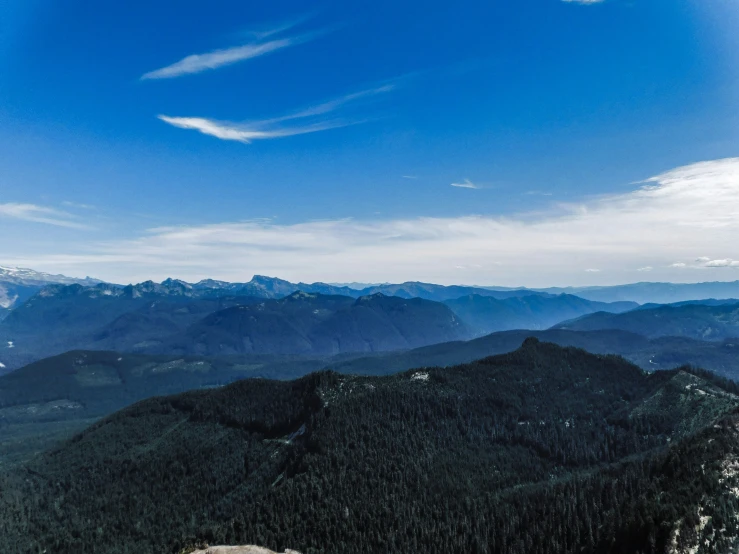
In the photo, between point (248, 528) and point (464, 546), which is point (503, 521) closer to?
point (464, 546)

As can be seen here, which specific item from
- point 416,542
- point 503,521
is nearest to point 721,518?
point 503,521

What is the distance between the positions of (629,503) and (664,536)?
36.8m

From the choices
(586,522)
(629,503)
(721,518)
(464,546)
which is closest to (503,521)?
(464,546)

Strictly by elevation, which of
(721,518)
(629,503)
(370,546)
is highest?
(721,518)

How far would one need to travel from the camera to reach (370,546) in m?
192

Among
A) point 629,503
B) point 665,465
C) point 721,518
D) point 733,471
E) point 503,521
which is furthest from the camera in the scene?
point 503,521

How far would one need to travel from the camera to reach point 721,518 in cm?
13238

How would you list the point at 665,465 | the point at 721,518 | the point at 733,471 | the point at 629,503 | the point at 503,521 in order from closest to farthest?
the point at 721,518
the point at 733,471
the point at 629,503
the point at 665,465
the point at 503,521

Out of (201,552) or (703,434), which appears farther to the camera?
(703,434)

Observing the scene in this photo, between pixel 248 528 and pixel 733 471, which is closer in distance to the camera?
pixel 733 471

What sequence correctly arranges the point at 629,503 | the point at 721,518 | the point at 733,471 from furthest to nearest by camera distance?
the point at 629,503 < the point at 733,471 < the point at 721,518

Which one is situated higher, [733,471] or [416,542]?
[733,471]

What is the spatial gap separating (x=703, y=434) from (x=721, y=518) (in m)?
64.8

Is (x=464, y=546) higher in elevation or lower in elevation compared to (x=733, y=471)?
lower
